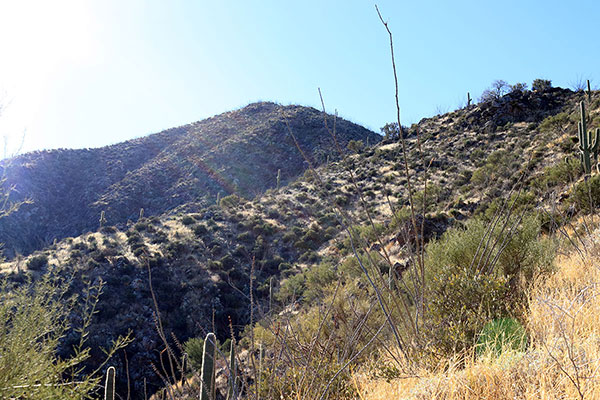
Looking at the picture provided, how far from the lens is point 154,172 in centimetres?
4494

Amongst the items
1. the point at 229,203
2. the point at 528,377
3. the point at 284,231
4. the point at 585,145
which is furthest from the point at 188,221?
the point at 528,377

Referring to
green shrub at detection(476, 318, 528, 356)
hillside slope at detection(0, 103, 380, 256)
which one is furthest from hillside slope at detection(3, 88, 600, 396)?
green shrub at detection(476, 318, 528, 356)

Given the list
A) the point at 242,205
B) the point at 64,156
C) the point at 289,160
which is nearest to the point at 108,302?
the point at 242,205

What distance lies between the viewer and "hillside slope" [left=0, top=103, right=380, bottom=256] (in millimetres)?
→ 36938

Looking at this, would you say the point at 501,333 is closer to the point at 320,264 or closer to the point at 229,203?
the point at 320,264

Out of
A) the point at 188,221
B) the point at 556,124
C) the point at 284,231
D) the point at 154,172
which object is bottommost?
the point at 284,231

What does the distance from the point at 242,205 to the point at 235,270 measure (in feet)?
34.8

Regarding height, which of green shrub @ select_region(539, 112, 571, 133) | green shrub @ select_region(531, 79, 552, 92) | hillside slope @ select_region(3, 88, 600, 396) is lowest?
hillside slope @ select_region(3, 88, 600, 396)

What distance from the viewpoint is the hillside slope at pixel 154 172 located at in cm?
3694

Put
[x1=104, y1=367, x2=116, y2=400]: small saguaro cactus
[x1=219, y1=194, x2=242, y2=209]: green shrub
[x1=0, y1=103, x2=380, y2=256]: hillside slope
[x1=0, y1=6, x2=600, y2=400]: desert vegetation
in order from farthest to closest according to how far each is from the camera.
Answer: [x1=0, y1=103, x2=380, y2=256]: hillside slope < [x1=219, y1=194, x2=242, y2=209]: green shrub < [x1=104, y1=367, x2=116, y2=400]: small saguaro cactus < [x1=0, y1=6, x2=600, y2=400]: desert vegetation

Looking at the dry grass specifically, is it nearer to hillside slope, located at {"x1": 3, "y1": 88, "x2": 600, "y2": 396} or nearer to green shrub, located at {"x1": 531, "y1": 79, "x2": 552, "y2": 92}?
hillside slope, located at {"x1": 3, "y1": 88, "x2": 600, "y2": 396}

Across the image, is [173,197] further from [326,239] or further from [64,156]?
[326,239]

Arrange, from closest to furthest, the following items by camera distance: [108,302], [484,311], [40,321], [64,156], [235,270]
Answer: [484,311] → [40,321] → [108,302] → [235,270] → [64,156]

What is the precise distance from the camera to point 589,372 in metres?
2.28
